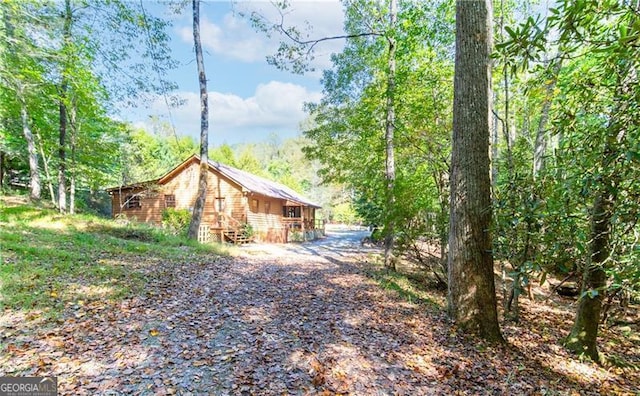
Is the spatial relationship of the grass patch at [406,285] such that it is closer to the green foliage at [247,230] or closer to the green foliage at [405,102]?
the green foliage at [405,102]

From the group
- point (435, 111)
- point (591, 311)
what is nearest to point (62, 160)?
point (435, 111)

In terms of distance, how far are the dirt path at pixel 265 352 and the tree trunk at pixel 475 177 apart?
0.49 m

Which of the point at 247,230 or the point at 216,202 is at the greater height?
the point at 216,202

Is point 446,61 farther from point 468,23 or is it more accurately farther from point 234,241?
point 234,241

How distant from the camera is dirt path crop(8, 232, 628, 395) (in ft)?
9.24

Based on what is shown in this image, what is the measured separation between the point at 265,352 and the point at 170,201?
18.6m

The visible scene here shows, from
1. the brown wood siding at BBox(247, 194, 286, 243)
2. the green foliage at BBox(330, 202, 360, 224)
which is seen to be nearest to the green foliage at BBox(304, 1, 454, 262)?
the brown wood siding at BBox(247, 194, 286, 243)

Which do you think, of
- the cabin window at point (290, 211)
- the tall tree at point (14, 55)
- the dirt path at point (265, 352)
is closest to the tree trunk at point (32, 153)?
the tall tree at point (14, 55)

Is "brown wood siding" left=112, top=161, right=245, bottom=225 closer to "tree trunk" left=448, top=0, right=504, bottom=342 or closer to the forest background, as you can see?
the forest background

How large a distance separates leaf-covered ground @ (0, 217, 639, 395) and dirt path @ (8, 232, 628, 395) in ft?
0.05

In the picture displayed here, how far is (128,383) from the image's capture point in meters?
2.67

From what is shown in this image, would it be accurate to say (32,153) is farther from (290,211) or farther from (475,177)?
(475,177)

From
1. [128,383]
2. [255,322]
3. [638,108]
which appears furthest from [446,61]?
[128,383]

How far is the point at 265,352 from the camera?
11.2 feet
